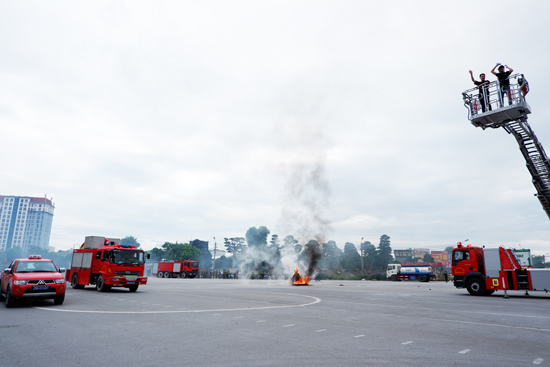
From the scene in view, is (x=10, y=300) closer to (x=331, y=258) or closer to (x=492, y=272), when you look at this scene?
(x=492, y=272)

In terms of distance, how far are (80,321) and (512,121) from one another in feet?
61.6

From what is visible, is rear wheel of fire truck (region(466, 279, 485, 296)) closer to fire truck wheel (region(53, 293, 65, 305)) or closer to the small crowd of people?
the small crowd of people

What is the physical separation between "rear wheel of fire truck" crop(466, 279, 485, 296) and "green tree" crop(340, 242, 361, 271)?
66.7m

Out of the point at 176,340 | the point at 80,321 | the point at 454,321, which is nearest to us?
the point at 176,340

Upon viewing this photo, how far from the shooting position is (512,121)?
14.9 m

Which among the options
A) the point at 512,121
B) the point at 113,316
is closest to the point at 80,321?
the point at 113,316

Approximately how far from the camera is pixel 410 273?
2057 inches

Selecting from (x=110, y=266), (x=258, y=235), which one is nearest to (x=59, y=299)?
(x=110, y=266)

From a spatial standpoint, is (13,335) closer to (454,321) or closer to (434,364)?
(434,364)

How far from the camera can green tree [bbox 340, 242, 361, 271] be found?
3500 inches

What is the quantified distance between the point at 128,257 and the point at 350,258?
283ft

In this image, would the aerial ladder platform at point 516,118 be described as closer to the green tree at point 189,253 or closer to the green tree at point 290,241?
the green tree at point 290,241

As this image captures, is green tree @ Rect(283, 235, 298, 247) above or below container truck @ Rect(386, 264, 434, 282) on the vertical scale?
above

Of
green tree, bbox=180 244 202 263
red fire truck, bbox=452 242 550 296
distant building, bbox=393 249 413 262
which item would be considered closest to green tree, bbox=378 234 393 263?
distant building, bbox=393 249 413 262
